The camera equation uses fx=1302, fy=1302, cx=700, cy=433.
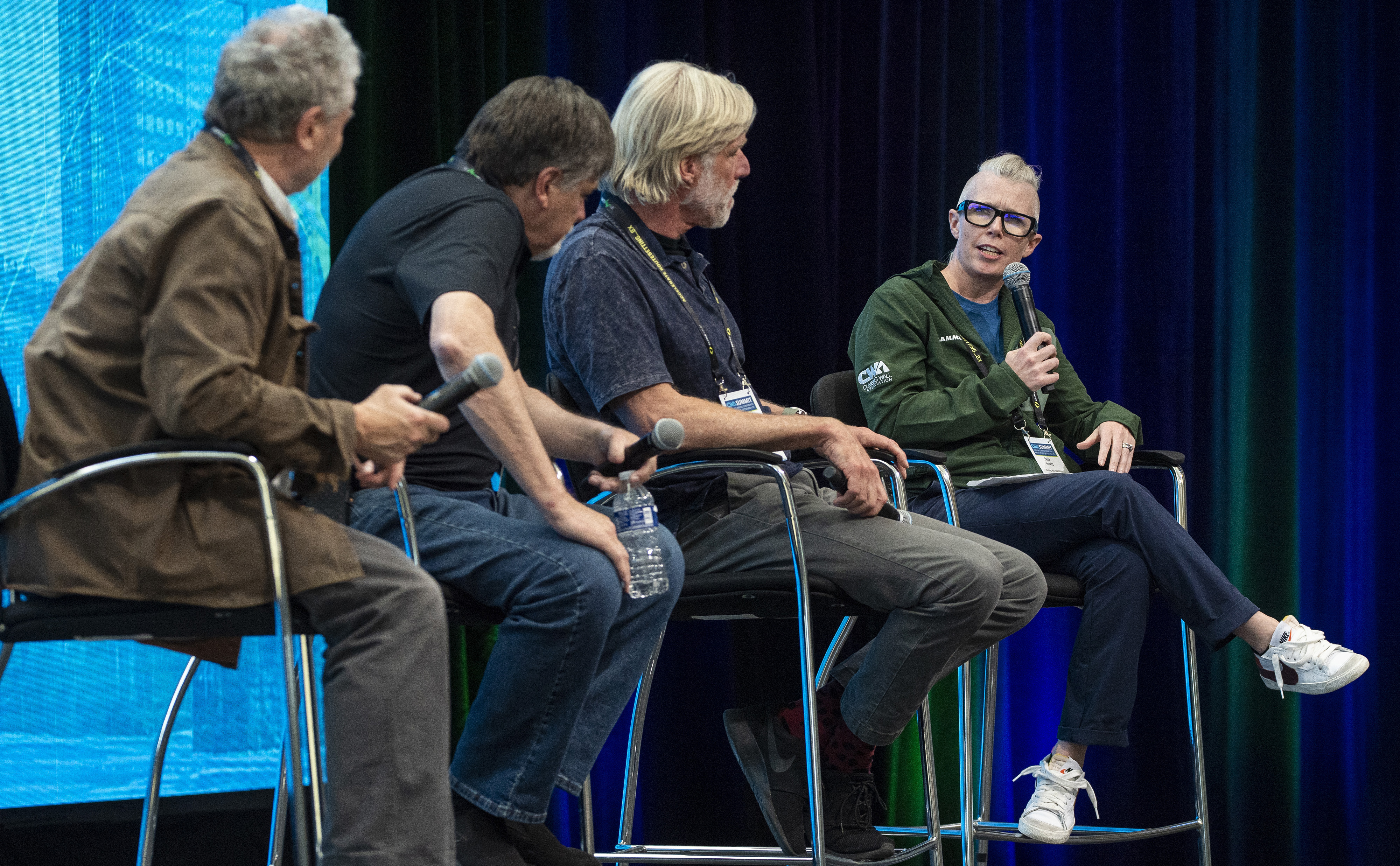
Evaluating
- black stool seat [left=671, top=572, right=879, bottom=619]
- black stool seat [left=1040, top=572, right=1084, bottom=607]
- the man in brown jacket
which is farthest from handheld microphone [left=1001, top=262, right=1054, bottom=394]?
the man in brown jacket

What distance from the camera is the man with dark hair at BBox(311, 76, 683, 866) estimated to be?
1644 mm

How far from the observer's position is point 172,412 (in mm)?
1315

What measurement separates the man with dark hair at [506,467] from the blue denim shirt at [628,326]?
0.47ft

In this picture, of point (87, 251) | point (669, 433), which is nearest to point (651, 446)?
point (669, 433)

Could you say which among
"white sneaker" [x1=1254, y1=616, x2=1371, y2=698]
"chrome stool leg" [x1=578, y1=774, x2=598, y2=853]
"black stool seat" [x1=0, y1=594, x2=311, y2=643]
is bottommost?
"chrome stool leg" [x1=578, y1=774, x2=598, y2=853]

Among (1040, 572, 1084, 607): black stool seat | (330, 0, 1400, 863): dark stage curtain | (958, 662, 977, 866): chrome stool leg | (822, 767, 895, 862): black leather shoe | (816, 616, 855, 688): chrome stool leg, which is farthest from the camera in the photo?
(330, 0, 1400, 863): dark stage curtain

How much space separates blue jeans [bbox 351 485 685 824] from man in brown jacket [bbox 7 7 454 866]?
20cm

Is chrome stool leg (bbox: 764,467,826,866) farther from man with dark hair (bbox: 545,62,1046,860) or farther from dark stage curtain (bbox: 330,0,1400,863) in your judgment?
dark stage curtain (bbox: 330,0,1400,863)

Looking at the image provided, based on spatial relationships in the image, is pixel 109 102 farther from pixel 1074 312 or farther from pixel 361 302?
pixel 1074 312

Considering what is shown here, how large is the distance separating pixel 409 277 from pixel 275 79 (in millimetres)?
301

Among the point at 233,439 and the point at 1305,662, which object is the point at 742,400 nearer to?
the point at 233,439

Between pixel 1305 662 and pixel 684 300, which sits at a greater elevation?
pixel 684 300

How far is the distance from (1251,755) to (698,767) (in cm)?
159

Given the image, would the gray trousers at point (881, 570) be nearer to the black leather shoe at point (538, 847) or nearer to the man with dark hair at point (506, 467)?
the man with dark hair at point (506, 467)
